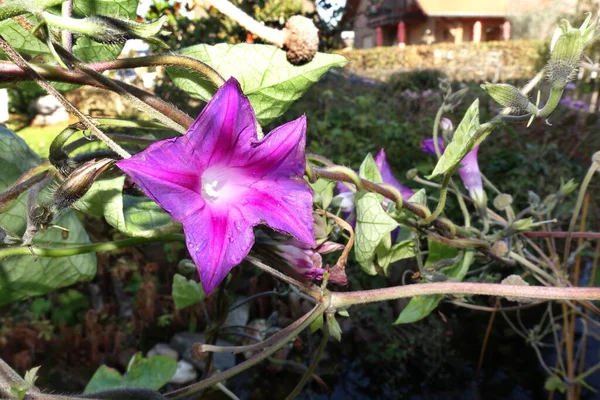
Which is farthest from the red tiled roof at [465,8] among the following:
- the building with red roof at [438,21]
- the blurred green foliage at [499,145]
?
the blurred green foliage at [499,145]

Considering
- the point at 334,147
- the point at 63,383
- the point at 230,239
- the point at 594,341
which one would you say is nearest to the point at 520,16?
the point at 334,147

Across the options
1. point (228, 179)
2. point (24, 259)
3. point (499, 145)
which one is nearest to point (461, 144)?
point (228, 179)

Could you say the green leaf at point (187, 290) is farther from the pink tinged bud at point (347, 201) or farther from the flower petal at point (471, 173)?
the flower petal at point (471, 173)

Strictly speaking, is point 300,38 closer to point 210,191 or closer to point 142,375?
point 210,191

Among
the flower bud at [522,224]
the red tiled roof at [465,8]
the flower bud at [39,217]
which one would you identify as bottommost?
the flower bud at [522,224]

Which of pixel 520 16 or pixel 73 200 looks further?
pixel 520 16

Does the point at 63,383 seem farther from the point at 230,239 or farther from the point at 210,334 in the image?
the point at 230,239
